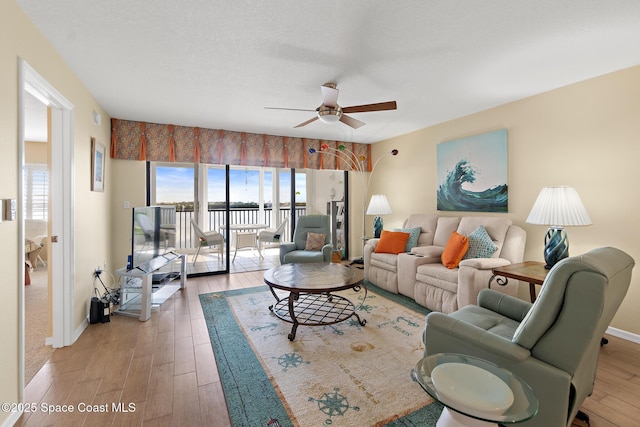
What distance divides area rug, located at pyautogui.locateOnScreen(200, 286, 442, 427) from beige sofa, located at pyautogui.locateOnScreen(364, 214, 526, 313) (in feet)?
1.09

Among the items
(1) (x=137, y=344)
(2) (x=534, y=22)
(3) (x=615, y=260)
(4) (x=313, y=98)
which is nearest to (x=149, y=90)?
(4) (x=313, y=98)

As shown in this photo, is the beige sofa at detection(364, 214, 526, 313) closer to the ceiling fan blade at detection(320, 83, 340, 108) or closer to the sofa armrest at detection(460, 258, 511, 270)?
the sofa armrest at detection(460, 258, 511, 270)

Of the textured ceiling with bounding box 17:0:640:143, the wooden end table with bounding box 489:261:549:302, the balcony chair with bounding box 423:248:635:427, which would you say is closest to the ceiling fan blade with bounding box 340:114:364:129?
the textured ceiling with bounding box 17:0:640:143

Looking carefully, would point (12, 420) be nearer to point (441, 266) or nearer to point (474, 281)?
point (474, 281)

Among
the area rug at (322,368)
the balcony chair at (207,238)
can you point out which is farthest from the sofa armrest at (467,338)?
the balcony chair at (207,238)

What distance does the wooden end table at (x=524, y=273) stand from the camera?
96.9 inches

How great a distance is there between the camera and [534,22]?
1984mm

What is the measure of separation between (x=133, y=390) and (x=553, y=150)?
447cm

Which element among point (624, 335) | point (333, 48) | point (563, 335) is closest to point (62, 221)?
point (333, 48)

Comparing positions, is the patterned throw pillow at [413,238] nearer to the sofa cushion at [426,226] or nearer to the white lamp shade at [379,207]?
the sofa cushion at [426,226]

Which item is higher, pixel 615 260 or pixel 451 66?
pixel 451 66

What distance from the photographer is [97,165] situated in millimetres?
3412

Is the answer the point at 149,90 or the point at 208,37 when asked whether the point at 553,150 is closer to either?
the point at 208,37

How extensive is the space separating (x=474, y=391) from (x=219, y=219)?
18.8 feet
